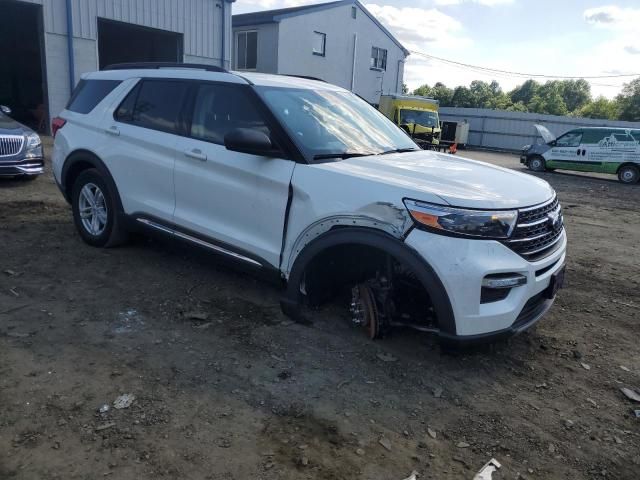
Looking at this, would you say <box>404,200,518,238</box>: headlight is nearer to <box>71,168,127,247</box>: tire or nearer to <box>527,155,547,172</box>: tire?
<box>71,168,127,247</box>: tire

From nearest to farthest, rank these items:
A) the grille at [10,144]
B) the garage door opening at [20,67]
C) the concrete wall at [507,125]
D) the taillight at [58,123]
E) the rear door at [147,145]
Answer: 1. the rear door at [147,145]
2. the taillight at [58,123]
3. the grille at [10,144]
4. the garage door opening at [20,67]
5. the concrete wall at [507,125]

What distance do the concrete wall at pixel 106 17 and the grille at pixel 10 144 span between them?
8450mm

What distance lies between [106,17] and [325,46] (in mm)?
14220

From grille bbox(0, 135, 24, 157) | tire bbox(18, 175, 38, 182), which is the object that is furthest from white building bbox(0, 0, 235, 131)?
grille bbox(0, 135, 24, 157)

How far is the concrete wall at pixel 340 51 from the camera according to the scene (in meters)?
26.6

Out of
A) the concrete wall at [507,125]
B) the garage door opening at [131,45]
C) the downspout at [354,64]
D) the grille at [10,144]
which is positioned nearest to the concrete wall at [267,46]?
the garage door opening at [131,45]

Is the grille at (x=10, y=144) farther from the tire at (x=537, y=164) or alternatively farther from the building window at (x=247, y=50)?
the building window at (x=247, y=50)

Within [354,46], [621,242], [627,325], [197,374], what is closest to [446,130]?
[354,46]

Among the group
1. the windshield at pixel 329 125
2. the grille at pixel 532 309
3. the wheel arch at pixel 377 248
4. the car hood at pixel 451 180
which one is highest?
the windshield at pixel 329 125

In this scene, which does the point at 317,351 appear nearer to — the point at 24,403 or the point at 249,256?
the point at 249,256

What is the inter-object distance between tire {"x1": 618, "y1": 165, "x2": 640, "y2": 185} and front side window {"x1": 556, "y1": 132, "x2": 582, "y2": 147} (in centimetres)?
178

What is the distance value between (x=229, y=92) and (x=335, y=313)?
79.7 inches

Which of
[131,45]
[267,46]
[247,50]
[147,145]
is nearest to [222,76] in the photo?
[147,145]

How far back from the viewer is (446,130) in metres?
32.1
